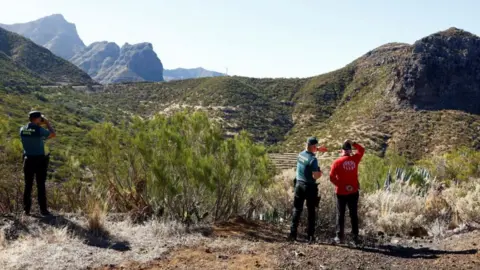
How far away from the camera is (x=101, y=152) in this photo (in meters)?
8.17

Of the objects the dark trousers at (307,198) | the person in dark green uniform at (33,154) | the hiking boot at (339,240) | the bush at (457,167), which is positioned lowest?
the bush at (457,167)

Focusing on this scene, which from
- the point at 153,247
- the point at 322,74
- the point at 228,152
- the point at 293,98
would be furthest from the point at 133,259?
the point at 322,74

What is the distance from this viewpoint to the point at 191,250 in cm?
603

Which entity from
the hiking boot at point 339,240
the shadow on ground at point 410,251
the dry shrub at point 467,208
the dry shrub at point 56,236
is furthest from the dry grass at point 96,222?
the dry shrub at point 467,208

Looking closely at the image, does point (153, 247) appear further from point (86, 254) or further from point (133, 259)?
point (86, 254)

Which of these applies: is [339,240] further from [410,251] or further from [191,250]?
[191,250]

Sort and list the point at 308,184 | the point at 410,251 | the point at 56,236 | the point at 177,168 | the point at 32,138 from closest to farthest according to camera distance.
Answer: the point at 56,236 → the point at 410,251 → the point at 308,184 → the point at 32,138 → the point at 177,168

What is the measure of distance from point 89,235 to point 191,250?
Result: 1588 millimetres

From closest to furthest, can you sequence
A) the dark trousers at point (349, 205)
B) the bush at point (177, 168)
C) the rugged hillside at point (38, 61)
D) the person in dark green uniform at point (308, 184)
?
the person in dark green uniform at point (308, 184)
the dark trousers at point (349, 205)
the bush at point (177, 168)
the rugged hillside at point (38, 61)

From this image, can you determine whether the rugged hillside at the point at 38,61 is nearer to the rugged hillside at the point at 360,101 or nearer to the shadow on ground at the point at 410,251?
the rugged hillside at the point at 360,101

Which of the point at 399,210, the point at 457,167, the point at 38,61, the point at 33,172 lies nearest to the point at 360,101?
the point at 457,167

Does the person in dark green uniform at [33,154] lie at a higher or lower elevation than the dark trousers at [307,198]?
higher

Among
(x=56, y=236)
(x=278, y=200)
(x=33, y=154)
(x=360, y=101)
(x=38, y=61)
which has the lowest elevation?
(x=278, y=200)

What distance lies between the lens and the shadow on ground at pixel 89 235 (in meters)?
6.15
